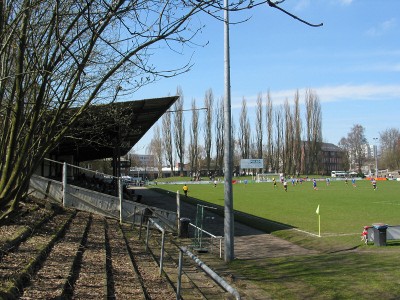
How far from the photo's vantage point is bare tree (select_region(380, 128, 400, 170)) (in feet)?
360

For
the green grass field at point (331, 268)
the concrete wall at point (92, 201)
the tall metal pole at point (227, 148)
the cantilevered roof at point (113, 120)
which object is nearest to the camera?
the green grass field at point (331, 268)

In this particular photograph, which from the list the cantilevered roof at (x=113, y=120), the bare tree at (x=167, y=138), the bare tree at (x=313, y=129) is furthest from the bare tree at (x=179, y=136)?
the cantilevered roof at (x=113, y=120)

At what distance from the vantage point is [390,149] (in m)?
113

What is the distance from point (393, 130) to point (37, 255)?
11978 cm

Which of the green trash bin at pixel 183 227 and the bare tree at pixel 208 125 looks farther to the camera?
the bare tree at pixel 208 125

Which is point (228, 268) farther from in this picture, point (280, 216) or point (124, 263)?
point (280, 216)

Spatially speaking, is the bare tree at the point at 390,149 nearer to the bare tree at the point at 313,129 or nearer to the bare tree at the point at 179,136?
the bare tree at the point at 313,129

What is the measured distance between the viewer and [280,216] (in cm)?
2439

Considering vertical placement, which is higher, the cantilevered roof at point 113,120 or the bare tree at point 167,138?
the bare tree at point 167,138

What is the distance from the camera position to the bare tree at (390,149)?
10962cm

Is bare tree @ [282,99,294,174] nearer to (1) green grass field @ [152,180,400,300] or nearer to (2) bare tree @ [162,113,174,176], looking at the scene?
(2) bare tree @ [162,113,174,176]

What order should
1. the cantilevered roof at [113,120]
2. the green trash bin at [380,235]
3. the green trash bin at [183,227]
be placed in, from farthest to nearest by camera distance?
the green trash bin at [183,227]
the green trash bin at [380,235]
the cantilevered roof at [113,120]

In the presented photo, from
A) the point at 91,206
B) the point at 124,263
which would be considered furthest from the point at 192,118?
Result: the point at 124,263

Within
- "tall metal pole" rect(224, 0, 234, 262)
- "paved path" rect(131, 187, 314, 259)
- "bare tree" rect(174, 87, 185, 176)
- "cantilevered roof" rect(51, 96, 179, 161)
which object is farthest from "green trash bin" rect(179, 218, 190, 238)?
"bare tree" rect(174, 87, 185, 176)
